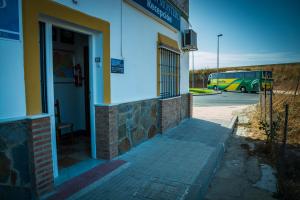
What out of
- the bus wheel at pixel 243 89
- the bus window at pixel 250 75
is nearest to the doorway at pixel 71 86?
the bus window at pixel 250 75

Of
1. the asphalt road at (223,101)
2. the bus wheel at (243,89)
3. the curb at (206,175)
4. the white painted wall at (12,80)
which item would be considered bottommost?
the curb at (206,175)

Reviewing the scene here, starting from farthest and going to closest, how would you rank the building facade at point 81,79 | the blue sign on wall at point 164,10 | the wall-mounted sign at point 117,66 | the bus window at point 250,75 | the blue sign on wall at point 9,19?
the bus window at point 250,75 < the blue sign on wall at point 164,10 < the wall-mounted sign at point 117,66 < the building facade at point 81,79 < the blue sign on wall at point 9,19

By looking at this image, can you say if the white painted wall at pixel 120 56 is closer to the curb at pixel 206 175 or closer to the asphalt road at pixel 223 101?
the curb at pixel 206 175

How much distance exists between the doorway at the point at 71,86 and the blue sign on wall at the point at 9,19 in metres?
2.81

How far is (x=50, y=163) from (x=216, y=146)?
4.00 metres

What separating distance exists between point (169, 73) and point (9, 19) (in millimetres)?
5507

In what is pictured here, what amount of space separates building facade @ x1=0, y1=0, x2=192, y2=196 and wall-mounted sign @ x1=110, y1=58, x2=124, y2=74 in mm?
34

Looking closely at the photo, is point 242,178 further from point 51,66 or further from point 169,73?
point 169,73

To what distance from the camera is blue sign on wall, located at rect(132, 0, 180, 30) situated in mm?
5594

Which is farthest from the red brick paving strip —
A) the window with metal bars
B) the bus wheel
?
the bus wheel

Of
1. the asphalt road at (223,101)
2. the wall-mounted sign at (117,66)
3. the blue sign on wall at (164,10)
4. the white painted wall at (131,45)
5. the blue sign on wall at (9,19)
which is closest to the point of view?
the blue sign on wall at (9,19)

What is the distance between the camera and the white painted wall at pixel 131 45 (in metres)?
4.18

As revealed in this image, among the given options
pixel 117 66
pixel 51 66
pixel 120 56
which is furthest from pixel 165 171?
pixel 51 66

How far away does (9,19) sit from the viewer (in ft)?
8.41
